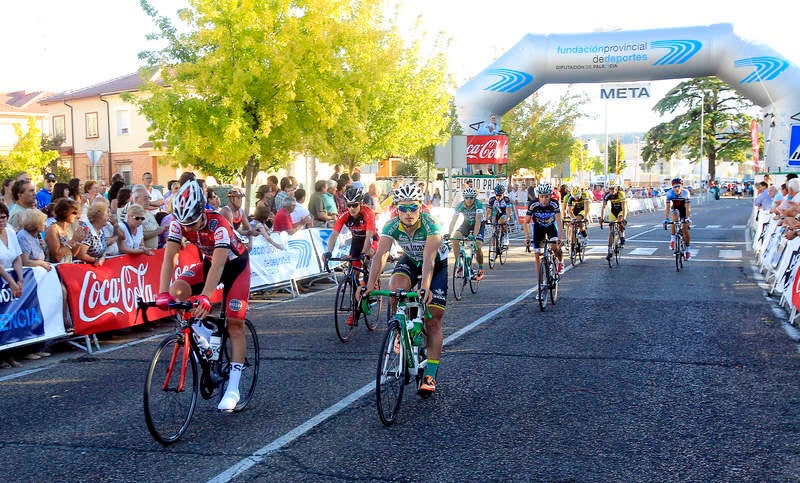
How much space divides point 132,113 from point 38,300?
37.0 m

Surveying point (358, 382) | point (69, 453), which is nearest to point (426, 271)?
point (358, 382)

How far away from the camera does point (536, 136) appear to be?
48.1m

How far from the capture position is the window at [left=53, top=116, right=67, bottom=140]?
156 ft

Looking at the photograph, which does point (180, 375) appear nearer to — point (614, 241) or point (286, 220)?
point (286, 220)

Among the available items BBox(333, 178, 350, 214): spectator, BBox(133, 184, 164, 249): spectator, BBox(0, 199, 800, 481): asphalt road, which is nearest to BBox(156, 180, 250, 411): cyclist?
BBox(0, 199, 800, 481): asphalt road

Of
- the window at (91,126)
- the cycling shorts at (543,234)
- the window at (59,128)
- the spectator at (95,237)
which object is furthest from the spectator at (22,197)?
the window at (59,128)

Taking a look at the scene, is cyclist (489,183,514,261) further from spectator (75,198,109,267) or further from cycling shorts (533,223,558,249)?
spectator (75,198,109,267)

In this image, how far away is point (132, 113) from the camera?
140 feet

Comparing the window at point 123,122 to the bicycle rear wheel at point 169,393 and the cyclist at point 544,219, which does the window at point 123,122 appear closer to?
the cyclist at point 544,219

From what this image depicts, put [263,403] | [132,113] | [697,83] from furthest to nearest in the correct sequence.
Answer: [697,83]
[132,113]
[263,403]

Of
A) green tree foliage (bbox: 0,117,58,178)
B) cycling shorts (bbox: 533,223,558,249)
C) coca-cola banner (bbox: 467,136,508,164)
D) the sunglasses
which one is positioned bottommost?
cycling shorts (bbox: 533,223,558,249)

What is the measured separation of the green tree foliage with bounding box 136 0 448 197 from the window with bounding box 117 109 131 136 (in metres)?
24.7

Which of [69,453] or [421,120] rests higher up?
[421,120]

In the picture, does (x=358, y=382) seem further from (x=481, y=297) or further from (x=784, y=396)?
(x=481, y=297)
